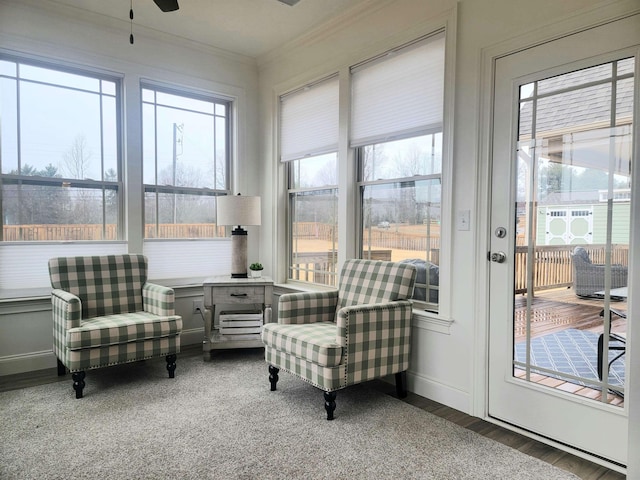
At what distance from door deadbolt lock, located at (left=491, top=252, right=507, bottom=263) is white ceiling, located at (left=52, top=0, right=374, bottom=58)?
1998 mm

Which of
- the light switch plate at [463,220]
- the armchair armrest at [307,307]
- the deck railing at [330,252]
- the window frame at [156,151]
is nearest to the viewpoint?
the deck railing at [330,252]

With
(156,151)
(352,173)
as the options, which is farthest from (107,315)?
(352,173)

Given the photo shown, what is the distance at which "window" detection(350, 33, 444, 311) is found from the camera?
9.37 ft

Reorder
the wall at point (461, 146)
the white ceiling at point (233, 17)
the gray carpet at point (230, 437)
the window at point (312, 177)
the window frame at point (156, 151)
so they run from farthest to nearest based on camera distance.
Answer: the window frame at point (156, 151) → the window at point (312, 177) → the white ceiling at point (233, 17) → the wall at point (461, 146) → the gray carpet at point (230, 437)

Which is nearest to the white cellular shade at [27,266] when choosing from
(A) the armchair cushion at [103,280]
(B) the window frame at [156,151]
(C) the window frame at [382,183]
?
(A) the armchair cushion at [103,280]

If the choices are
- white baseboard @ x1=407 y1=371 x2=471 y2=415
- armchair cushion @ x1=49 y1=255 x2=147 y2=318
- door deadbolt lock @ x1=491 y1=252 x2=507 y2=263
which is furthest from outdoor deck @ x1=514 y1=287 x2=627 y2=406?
armchair cushion @ x1=49 y1=255 x2=147 y2=318

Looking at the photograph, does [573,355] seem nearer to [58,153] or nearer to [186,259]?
[186,259]

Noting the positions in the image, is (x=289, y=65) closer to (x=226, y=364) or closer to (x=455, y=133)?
(x=455, y=133)

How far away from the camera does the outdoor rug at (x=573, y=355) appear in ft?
6.59

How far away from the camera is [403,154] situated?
10.2ft

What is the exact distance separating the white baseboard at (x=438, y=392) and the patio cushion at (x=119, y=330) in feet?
5.54

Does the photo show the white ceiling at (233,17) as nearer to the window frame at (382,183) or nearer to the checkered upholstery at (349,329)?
the window frame at (382,183)

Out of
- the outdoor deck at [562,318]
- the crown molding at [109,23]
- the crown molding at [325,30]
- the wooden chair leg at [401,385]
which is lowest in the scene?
the wooden chair leg at [401,385]

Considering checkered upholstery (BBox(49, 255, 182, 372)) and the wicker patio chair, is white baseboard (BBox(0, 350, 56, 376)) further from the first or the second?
the wicker patio chair
